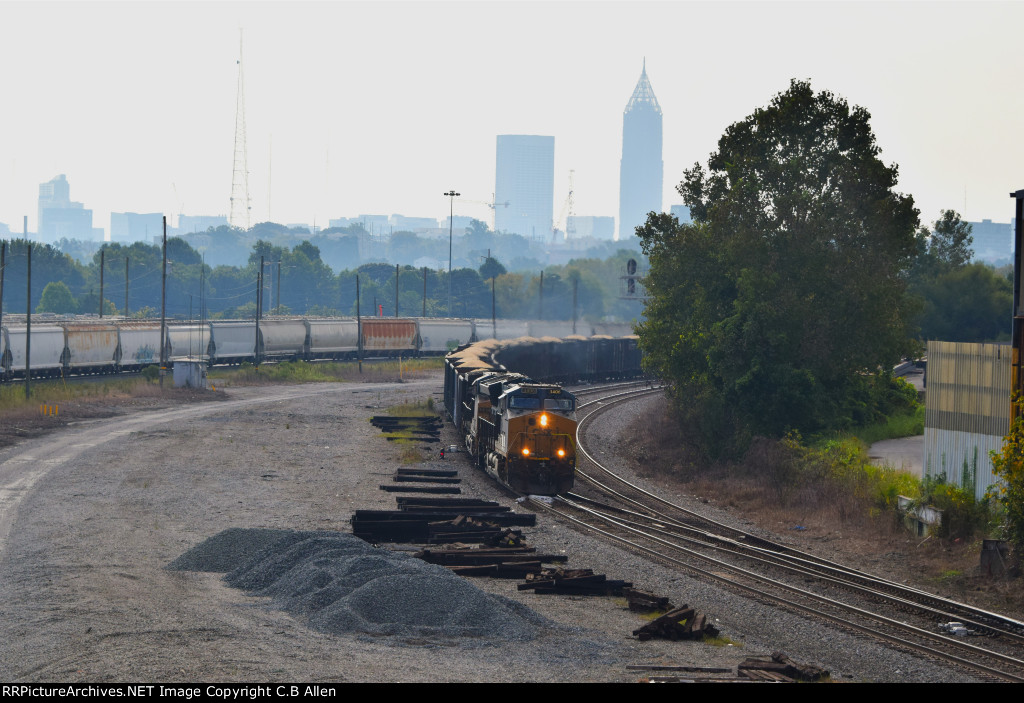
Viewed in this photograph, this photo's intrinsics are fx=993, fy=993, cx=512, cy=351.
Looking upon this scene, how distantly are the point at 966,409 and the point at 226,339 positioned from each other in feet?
204

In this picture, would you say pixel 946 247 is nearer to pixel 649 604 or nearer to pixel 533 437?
pixel 533 437

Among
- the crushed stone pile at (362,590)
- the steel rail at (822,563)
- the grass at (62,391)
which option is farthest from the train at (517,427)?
the grass at (62,391)

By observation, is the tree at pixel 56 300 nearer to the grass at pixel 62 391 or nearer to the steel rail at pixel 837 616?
the grass at pixel 62 391

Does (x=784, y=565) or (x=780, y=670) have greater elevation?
(x=780, y=670)

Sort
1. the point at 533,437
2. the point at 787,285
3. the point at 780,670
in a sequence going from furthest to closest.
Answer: the point at 787,285 < the point at 533,437 < the point at 780,670

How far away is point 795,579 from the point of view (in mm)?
21047

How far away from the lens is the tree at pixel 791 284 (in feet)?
122

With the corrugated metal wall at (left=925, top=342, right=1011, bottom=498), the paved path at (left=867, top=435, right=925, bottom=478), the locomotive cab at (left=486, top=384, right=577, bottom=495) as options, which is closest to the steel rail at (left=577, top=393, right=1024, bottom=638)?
the locomotive cab at (left=486, top=384, right=577, bottom=495)

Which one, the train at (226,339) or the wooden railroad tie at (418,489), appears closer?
the wooden railroad tie at (418,489)

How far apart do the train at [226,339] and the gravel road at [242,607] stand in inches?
1086

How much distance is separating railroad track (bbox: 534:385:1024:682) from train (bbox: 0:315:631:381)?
4087cm

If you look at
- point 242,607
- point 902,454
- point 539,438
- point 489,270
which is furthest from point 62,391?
point 489,270

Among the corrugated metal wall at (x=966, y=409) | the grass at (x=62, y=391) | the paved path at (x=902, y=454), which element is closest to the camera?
the corrugated metal wall at (x=966, y=409)
